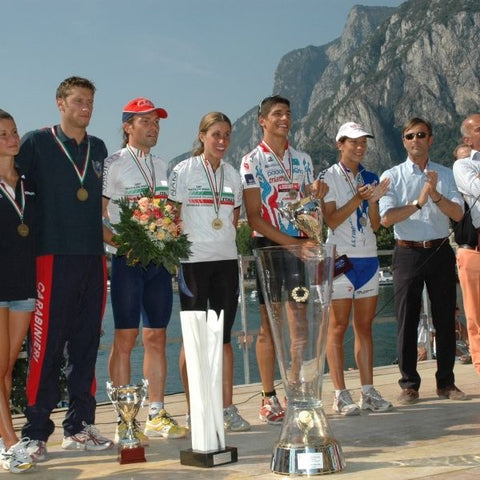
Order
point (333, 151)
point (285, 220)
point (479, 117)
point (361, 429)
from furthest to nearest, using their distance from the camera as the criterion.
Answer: point (333, 151), point (479, 117), point (285, 220), point (361, 429)

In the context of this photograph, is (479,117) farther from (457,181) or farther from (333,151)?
(333,151)

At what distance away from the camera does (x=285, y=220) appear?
16.9 ft

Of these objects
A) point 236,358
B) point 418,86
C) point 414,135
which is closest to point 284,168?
point 414,135

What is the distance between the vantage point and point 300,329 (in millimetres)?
3656

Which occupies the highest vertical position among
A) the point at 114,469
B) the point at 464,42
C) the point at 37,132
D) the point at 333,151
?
the point at 464,42

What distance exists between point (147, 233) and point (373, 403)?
2086 mm

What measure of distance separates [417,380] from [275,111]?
87.3 inches

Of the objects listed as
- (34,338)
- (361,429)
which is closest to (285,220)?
(361,429)

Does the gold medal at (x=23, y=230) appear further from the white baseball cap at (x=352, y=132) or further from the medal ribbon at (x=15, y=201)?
the white baseball cap at (x=352, y=132)

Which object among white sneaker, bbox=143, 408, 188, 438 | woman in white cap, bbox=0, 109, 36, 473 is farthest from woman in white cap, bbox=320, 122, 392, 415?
woman in white cap, bbox=0, 109, 36, 473

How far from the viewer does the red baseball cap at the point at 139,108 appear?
16.2ft

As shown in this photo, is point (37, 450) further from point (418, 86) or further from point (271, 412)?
point (418, 86)

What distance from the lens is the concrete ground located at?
3.56 metres

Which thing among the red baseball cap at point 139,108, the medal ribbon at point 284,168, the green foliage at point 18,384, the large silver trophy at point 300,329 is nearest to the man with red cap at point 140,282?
the red baseball cap at point 139,108
